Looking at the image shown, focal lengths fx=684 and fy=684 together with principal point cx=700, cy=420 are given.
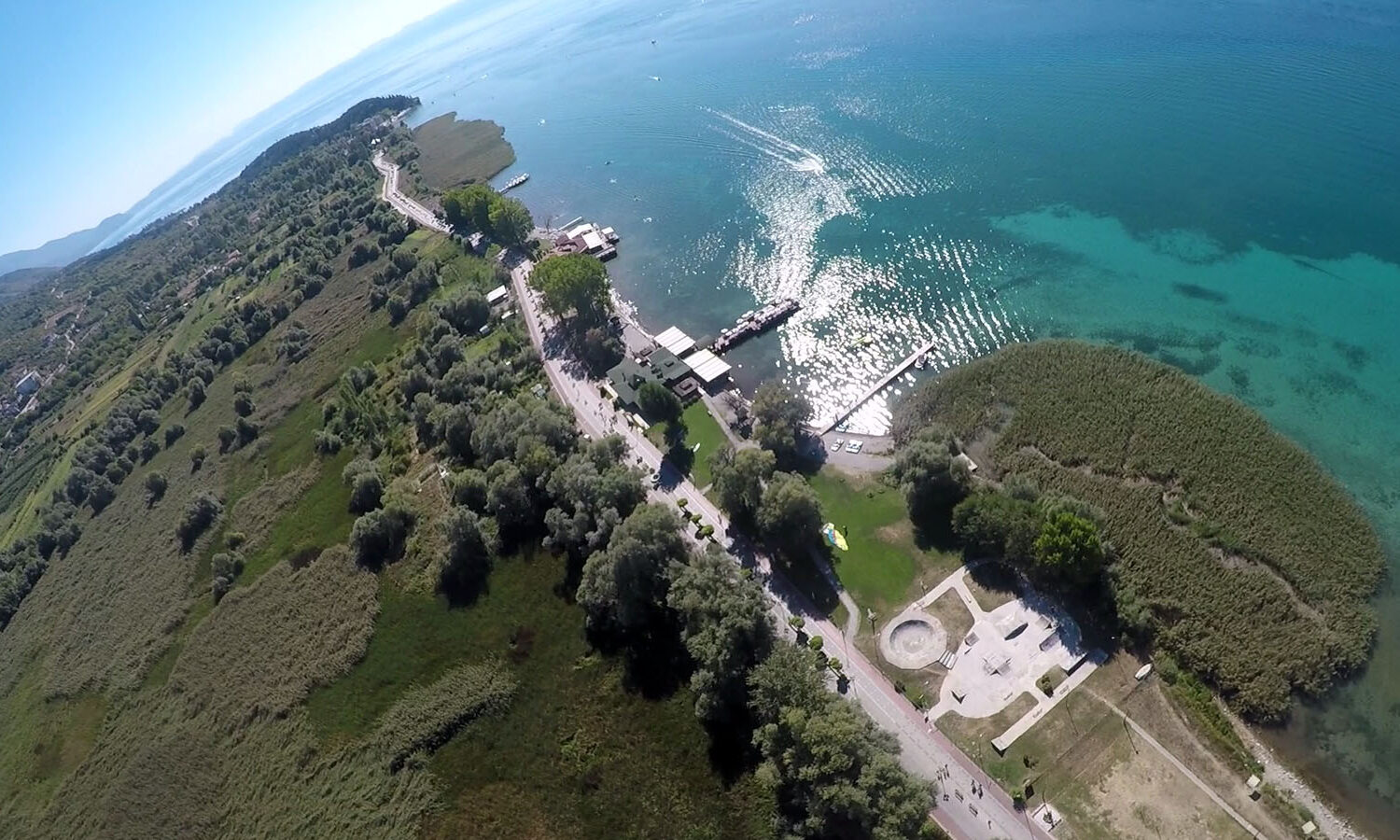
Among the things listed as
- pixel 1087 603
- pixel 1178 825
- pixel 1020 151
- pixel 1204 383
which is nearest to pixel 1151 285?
pixel 1204 383

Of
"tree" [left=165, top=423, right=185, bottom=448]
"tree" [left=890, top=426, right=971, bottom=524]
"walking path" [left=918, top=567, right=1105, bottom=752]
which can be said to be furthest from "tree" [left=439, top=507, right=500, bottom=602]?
"tree" [left=165, top=423, right=185, bottom=448]

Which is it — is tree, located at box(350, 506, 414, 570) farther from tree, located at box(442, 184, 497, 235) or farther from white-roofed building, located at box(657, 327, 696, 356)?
tree, located at box(442, 184, 497, 235)

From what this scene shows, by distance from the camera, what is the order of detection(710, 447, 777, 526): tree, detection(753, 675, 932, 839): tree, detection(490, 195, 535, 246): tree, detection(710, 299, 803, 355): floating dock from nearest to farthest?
detection(753, 675, 932, 839): tree → detection(710, 447, 777, 526): tree → detection(710, 299, 803, 355): floating dock → detection(490, 195, 535, 246): tree

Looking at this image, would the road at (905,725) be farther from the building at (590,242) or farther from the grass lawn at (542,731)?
the building at (590,242)

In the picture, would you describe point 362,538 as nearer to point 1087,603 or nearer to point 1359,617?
point 1087,603

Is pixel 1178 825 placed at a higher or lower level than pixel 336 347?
lower

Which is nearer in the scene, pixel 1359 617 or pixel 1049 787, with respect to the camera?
pixel 1049 787

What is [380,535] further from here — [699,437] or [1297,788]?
[1297,788]
